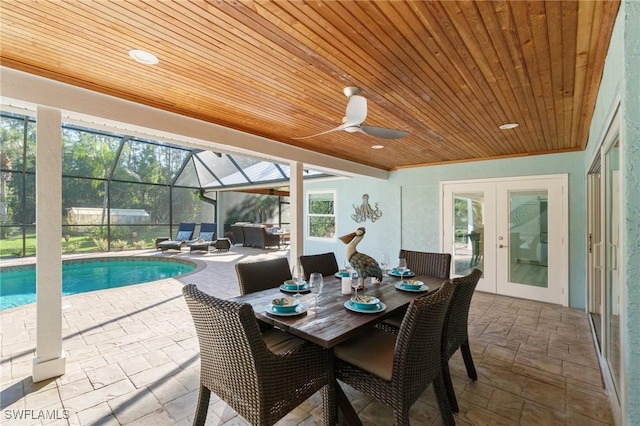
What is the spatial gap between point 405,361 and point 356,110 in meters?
1.91

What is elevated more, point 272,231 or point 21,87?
point 21,87

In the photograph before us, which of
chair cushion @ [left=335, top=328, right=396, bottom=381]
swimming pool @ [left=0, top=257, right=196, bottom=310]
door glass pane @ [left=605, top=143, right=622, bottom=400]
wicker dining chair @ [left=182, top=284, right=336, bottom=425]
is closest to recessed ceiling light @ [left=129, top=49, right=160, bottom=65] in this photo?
wicker dining chair @ [left=182, top=284, right=336, bottom=425]

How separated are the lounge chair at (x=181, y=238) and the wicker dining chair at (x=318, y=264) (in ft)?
27.2

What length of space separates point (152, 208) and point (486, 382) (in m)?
11.7

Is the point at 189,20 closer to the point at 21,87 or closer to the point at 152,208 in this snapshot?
the point at 21,87

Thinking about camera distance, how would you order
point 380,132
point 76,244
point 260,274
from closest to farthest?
point 380,132
point 260,274
point 76,244

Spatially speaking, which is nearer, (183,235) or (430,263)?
(430,263)

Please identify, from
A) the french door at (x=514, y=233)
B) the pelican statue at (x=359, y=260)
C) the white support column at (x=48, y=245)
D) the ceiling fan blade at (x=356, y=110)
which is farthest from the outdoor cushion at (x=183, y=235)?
the ceiling fan blade at (x=356, y=110)

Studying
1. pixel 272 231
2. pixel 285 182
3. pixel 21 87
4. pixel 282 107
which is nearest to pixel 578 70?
pixel 282 107

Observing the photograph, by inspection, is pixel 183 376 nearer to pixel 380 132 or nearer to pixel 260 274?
pixel 260 274

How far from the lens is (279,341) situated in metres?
2.18

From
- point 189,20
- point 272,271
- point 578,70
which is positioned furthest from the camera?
point 272,271

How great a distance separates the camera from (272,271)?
2.95m

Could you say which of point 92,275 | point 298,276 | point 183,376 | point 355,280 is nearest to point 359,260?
point 355,280
